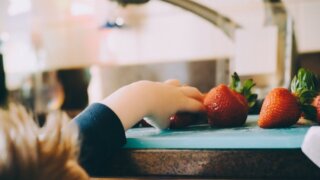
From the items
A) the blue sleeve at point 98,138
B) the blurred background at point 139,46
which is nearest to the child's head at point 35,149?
the blue sleeve at point 98,138

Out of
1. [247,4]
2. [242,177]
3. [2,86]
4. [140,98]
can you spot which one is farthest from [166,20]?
[242,177]

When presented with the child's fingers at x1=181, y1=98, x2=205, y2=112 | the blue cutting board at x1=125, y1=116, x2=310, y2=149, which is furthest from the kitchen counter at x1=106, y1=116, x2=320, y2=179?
the child's fingers at x1=181, y1=98, x2=205, y2=112

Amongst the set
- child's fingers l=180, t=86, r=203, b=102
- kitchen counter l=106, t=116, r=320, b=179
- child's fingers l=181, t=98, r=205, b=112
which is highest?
child's fingers l=180, t=86, r=203, b=102

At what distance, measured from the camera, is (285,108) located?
47 cm

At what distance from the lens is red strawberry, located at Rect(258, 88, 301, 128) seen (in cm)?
47

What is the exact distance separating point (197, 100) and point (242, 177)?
200mm

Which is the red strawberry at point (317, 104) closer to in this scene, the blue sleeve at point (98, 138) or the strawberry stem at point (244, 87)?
the strawberry stem at point (244, 87)

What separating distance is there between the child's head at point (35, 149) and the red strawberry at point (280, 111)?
0.25 m

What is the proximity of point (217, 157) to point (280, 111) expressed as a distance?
5.0 inches

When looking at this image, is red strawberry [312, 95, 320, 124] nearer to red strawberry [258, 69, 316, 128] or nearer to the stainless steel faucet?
red strawberry [258, 69, 316, 128]

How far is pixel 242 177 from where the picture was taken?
38 cm

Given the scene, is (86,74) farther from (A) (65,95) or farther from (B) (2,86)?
(B) (2,86)

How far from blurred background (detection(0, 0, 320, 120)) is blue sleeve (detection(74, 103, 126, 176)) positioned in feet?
2.31

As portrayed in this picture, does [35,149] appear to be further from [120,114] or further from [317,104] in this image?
[317,104]
